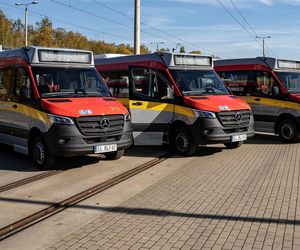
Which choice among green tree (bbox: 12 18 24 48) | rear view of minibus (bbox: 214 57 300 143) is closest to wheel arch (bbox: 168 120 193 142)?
rear view of minibus (bbox: 214 57 300 143)

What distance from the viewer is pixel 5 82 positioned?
1092 cm

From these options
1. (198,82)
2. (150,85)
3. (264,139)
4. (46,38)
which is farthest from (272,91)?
(46,38)

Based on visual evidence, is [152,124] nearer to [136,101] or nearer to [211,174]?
[136,101]

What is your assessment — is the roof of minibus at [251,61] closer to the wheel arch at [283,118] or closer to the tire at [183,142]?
the wheel arch at [283,118]

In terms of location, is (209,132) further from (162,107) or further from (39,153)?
(39,153)

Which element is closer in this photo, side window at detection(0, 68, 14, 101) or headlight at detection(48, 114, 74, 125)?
headlight at detection(48, 114, 74, 125)

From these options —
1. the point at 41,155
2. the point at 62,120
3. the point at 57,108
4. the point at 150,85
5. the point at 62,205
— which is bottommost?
the point at 62,205

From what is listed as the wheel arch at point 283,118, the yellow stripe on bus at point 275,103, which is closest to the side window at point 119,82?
the yellow stripe on bus at point 275,103

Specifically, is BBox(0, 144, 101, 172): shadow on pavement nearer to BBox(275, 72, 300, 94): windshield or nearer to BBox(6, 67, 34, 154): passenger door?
BBox(6, 67, 34, 154): passenger door

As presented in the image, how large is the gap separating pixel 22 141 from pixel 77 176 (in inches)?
75.3

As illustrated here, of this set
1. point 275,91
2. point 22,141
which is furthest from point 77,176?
point 275,91

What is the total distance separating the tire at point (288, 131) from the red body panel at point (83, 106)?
20.3 feet

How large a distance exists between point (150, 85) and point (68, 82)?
2560 millimetres

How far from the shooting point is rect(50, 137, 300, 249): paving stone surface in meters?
5.30
